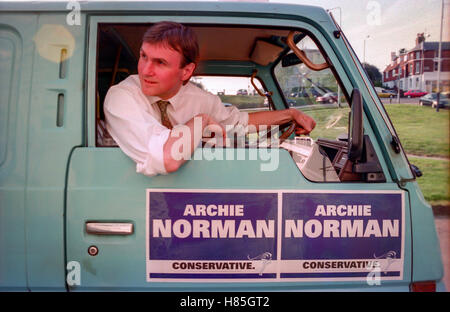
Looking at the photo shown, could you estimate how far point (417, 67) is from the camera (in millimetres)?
Result: 2740

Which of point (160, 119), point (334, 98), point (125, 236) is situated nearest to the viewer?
point (125, 236)

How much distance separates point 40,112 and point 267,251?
1189mm

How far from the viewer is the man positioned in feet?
4.81

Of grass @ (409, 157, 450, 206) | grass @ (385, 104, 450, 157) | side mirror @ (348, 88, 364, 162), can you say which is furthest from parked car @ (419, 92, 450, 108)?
side mirror @ (348, 88, 364, 162)

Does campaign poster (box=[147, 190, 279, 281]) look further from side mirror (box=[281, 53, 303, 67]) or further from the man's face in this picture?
side mirror (box=[281, 53, 303, 67])

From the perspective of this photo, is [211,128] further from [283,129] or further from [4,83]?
[4,83]

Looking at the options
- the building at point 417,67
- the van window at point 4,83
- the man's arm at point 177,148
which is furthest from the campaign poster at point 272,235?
the building at point 417,67

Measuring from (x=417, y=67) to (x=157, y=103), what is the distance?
2.13 m

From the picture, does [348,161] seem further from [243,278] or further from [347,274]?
[243,278]

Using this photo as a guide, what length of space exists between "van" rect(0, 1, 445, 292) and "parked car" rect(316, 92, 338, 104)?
40 cm

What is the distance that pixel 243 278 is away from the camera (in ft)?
5.05

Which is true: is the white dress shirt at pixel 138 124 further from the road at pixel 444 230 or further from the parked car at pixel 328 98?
the road at pixel 444 230

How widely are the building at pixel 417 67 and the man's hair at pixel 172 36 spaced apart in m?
1.32

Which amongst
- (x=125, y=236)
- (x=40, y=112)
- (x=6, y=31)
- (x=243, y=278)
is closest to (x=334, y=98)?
(x=243, y=278)
